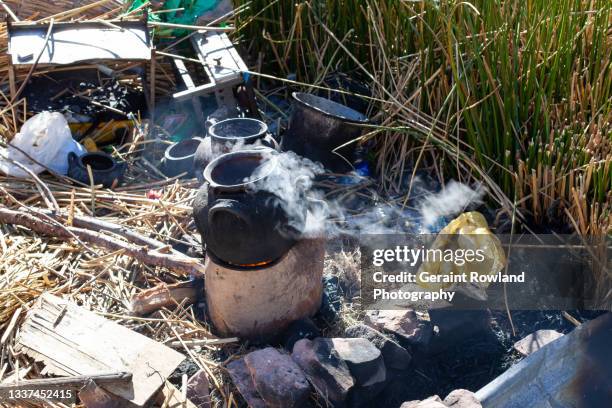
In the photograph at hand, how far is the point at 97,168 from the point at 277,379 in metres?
2.41

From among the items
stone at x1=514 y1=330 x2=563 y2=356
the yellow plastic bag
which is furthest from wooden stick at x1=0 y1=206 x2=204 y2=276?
stone at x1=514 y1=330 x2=563 y2=356

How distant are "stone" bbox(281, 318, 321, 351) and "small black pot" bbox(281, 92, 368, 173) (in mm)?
1262

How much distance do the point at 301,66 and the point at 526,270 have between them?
8.20ft

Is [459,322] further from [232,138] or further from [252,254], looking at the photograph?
[232,138]

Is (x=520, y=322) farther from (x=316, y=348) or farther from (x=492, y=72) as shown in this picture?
(x=492, y=72)

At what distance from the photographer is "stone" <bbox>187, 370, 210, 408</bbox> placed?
10.1ft

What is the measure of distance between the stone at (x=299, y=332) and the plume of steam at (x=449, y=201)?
3.23 feet

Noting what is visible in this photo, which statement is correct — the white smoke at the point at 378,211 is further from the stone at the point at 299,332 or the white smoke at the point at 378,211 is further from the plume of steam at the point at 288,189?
the stone at the point at 299,332

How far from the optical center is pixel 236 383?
9.96ft

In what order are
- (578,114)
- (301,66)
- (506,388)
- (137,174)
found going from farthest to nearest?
(301,66), (137,174), (578,114), (506,388)

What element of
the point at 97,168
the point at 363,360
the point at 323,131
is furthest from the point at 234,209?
the point at 97,168

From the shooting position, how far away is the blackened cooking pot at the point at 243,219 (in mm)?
2977

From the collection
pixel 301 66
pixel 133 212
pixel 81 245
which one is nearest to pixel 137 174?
pixel 133 212

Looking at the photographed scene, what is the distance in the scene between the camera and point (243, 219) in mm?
2955
